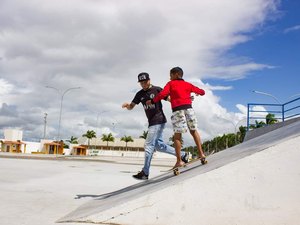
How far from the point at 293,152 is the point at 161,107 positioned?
2.42 meters

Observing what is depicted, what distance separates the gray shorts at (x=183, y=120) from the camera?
15.2 feet

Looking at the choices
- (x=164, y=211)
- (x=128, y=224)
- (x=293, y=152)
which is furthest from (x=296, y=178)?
(x=128, y=224)

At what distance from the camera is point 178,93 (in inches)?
185

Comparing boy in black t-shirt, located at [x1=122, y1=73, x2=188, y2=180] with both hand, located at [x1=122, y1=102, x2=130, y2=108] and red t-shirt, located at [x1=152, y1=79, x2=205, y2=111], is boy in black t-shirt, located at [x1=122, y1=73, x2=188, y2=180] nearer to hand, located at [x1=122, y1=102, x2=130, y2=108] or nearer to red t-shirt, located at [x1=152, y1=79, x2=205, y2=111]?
hand, located at [x1=122, y1=102, x2=130, y2=108]

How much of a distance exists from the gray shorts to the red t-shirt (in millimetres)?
73

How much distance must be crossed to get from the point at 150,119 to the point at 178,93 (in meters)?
0.81

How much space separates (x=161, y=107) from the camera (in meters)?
5.36

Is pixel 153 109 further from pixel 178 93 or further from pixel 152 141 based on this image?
pixel 178 93

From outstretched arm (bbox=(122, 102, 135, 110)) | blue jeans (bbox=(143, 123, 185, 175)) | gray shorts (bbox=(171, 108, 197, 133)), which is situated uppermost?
outstretched arm (bbox=(122, 102, 135, 110))

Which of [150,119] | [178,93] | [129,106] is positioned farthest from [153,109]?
[178,93]

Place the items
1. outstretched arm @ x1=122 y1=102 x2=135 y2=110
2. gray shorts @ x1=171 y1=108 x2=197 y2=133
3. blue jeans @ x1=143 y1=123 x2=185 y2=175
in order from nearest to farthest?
gray shorts @ x1=171 y1=108 x2=197 y2=133 < blue jeans @ x1=143 y1=123 x2=185 y2=175 < outstretched arm @ x1=122 y1=102 x2=135 y2=110

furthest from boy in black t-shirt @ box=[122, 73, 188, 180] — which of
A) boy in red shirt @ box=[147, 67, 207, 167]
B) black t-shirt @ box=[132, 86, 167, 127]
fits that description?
boy in red shirt @ box=[147, 67, 207, 167]

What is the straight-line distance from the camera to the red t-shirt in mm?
4684

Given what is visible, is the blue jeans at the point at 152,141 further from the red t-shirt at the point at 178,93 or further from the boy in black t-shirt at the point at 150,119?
the red t-shirt at the point at 178,93
